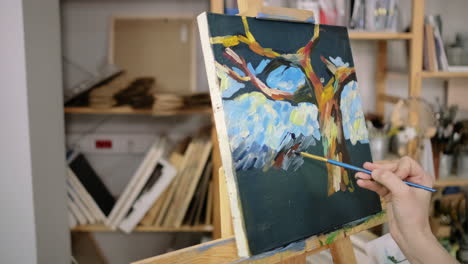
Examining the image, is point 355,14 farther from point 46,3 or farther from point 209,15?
point 46,3

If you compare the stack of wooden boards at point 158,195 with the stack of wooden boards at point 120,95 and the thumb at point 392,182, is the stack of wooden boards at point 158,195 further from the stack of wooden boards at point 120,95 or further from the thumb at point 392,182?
the thumb at point 392,182

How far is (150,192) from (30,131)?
0.68 m

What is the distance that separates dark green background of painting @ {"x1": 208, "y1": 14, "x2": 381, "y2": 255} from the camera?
1.00m

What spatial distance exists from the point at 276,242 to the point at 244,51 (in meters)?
0.46

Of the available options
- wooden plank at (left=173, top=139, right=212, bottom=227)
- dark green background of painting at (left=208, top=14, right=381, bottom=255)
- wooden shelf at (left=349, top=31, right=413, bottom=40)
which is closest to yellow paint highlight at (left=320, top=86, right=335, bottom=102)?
dark green background of painting at (left=208, top=14, right=381, bottom=255)

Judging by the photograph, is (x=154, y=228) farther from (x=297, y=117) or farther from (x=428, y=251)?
(x=428, y=251)

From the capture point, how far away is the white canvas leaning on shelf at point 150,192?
6.75ft

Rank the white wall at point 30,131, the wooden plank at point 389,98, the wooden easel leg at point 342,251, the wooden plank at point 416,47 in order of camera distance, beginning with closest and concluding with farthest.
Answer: the wooden easel leg at point 342,251 < the white wall at point 30,131 < the wooden plank at point 416,47 < the wooden plank at point 389,98

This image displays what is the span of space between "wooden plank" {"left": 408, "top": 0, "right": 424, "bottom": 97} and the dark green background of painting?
821 mm

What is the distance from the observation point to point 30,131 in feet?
5.11

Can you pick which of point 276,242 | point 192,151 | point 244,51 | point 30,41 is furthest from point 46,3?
point 276,242

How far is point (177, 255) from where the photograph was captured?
944 mm

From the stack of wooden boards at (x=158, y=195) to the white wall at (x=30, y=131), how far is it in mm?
351

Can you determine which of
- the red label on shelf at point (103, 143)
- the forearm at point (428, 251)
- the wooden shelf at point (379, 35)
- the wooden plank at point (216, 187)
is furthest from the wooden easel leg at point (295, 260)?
the red label on shelf at point (103, 143)
